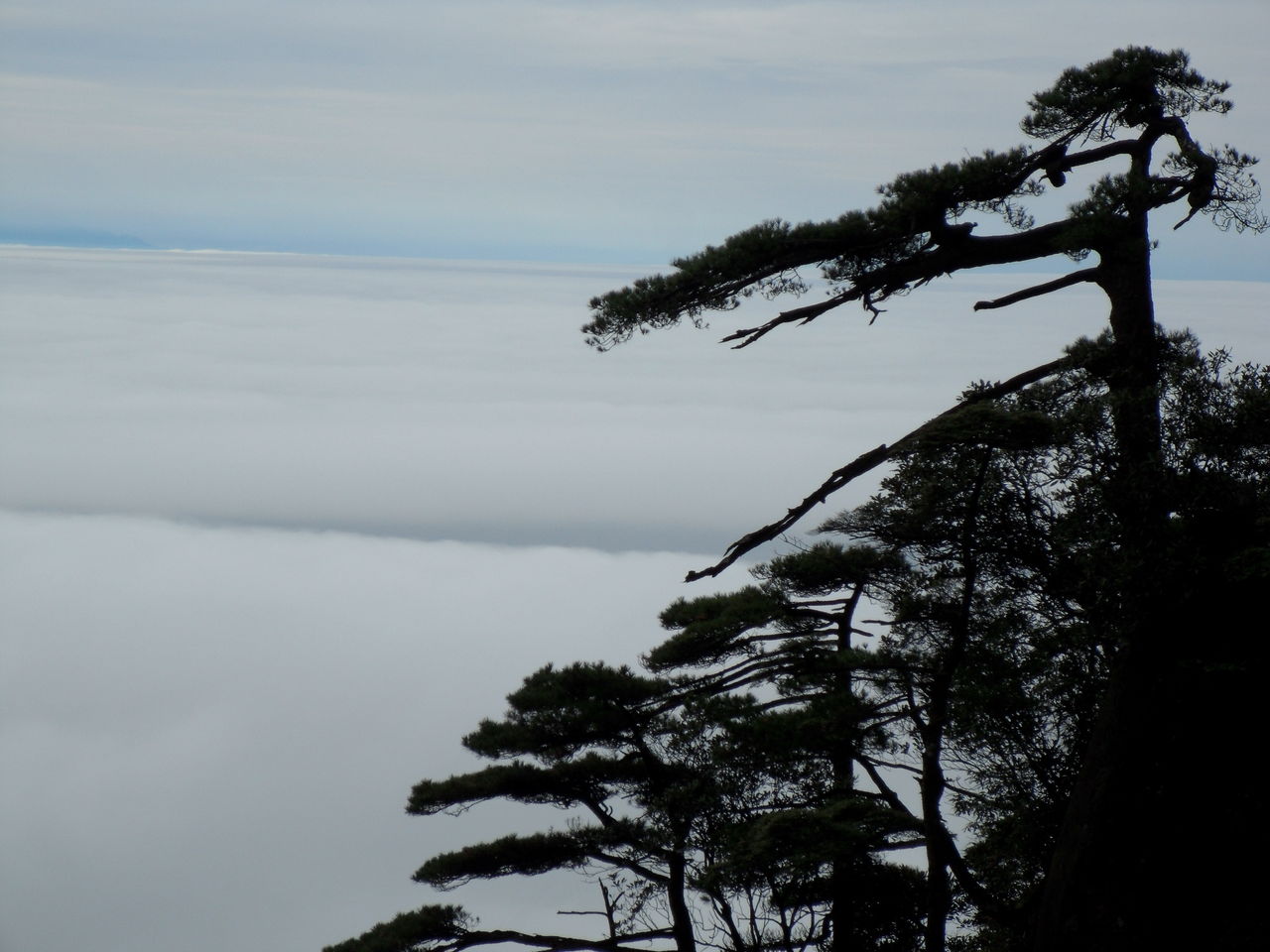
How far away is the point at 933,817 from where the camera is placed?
646 centimetres

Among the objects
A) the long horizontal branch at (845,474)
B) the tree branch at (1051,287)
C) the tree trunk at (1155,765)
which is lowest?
the tree trunk at (1155,765)

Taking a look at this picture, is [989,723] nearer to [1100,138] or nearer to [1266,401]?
[1266,401]

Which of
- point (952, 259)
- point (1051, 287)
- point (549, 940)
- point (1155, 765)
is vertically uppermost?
point (952, 259)

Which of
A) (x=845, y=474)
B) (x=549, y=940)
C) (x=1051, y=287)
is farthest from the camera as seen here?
(x=549, y=940)

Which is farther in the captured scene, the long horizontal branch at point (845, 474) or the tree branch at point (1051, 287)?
the tree branch at point (1051, 287)

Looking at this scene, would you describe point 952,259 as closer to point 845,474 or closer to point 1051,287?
point 1051,287

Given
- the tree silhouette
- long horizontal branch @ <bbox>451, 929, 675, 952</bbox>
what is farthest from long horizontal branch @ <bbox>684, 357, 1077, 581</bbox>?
long horizontal branch @ <bbox>451, 929, 675, 952</bbox>

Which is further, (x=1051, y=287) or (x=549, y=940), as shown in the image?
(x=549, y=940)

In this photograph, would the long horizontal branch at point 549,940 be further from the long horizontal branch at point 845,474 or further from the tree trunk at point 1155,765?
the long horizontal branch at point 845,474

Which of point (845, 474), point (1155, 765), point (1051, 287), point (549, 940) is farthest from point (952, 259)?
point (549, 940)

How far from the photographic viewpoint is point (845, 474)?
19.6ft

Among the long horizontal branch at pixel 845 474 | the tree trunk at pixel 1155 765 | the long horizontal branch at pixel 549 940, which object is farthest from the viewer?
the long horizontal branch at pixel 549 940

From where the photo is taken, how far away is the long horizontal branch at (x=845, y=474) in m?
Answer: 5.70

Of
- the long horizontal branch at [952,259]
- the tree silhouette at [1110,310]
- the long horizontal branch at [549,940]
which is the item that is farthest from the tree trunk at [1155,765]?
the long horizontal branch at [549,940]
